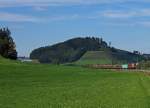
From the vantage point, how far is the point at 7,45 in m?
167

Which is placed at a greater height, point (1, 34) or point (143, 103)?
point (1, 34)

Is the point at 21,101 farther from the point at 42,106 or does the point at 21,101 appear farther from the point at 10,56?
the point at 10,56

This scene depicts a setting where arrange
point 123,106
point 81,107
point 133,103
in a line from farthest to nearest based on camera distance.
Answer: point 133,103
point 123,106
point 81,107

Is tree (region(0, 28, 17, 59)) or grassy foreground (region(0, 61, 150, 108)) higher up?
tree (region(0, 28, 17, 59))

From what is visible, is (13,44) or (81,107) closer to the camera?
(81,107)

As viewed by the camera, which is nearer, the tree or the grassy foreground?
the grassy foreground

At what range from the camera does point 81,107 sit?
79.7 feet

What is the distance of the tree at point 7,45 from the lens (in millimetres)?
166288

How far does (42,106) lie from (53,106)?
435mm

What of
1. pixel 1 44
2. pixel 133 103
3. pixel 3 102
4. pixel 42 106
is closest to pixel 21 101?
pixel 3 102

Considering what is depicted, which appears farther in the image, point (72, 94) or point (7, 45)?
point (7, 45)

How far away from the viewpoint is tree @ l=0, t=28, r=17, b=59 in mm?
166288

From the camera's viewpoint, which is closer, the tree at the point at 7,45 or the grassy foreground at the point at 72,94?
the grassy foreground at the point at 72,94

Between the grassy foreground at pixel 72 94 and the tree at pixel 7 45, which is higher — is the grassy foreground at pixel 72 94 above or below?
below
